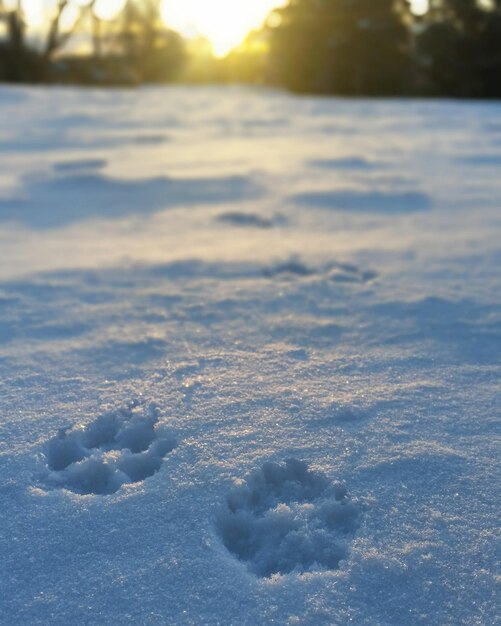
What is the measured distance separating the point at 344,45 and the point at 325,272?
11.0 meters

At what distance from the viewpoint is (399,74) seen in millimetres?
12094

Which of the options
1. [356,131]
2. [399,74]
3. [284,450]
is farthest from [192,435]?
[399,74]

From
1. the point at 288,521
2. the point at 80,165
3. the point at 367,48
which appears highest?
the point at 367,48

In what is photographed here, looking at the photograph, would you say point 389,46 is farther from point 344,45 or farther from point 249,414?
point 249,414

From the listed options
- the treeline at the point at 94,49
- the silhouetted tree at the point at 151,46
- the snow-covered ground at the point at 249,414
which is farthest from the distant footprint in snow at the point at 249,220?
the silhouetted tree at the point at 151,46

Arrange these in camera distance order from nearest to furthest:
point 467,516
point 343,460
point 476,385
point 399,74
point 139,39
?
point 467,516 < point 343,460 < point 476,385 < point 399,74 < point 139,39

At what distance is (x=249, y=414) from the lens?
1.14m

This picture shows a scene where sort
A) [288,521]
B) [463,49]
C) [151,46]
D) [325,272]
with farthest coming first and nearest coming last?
[151,46] → [463,49] → [325,272] → [288,521]

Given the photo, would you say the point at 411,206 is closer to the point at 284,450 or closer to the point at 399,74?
the point at 284,450

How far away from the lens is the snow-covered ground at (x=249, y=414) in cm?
81

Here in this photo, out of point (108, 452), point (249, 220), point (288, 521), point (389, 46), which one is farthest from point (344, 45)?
point (288, 521)

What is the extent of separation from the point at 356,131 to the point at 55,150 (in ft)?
Result: 8.61

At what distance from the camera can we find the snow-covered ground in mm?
810

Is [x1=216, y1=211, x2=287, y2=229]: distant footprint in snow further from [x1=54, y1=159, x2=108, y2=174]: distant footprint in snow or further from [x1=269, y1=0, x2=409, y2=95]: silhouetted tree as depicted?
[x1=269, y1=0, x2=409, y2=95]: silhouetted tree
